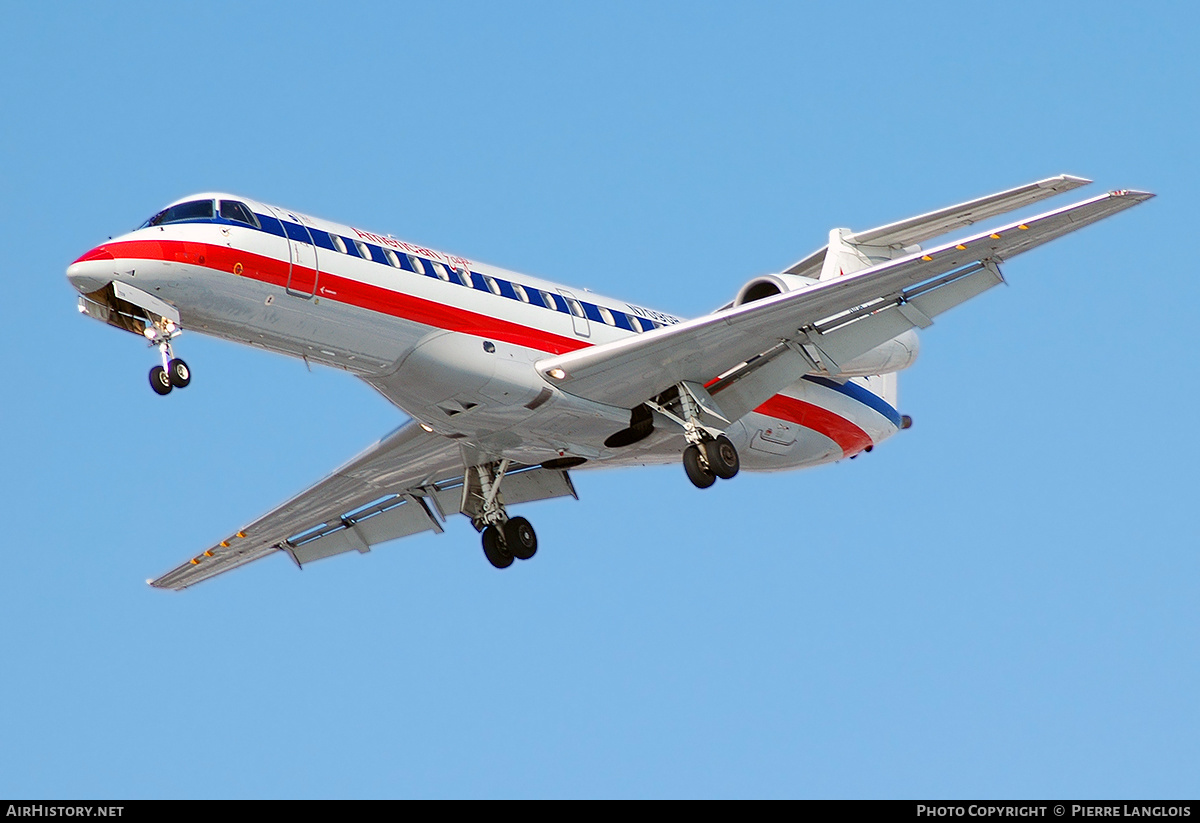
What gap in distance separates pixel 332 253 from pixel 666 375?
5.15 meters

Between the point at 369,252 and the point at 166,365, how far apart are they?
3248 millimetres

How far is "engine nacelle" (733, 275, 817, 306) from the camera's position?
80.5 ft

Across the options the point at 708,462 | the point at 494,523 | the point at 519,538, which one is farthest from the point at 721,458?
the point at 494,523

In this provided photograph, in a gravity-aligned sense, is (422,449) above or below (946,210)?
below

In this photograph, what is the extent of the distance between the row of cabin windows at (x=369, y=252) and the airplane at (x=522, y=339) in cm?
3

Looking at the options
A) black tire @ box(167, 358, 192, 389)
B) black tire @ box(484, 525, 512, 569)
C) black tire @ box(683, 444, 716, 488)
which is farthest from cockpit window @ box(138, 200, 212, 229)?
black tire @ box(683, 444, 716, 488)

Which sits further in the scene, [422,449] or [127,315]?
[422,449]

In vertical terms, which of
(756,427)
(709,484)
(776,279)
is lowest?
(709,484)

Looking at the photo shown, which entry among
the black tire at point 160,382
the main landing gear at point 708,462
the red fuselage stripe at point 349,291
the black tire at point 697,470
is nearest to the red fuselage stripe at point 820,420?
the main landing gear at point 708,462

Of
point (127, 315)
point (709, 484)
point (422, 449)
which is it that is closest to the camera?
point (127, 315)

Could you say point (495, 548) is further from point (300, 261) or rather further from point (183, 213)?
point (183, 213)
